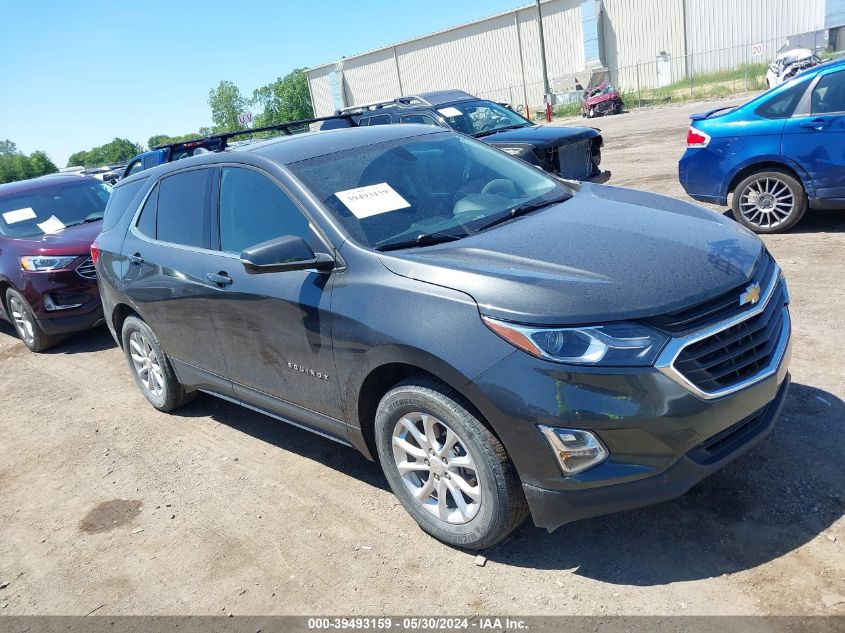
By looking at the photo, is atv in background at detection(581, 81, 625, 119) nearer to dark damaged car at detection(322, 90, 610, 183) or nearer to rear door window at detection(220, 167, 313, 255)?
dark damaged car at detection(322, 90, 610, 183)

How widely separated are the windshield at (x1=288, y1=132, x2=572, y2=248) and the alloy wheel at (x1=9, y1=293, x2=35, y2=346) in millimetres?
5348

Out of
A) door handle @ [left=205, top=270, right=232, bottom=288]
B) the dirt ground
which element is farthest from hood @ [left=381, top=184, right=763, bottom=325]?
door handle @ [left=205, top=270, right=232, bottom=288]

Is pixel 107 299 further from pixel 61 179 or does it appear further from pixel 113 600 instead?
pixel 61 179

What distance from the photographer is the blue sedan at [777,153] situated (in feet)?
22.3

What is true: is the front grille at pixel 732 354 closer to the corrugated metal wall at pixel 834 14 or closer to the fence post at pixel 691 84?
the fence post at pixel 691 84

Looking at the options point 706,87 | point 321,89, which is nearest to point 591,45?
point 706,87

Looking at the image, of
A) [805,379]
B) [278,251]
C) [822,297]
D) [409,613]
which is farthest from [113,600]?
[822,297]

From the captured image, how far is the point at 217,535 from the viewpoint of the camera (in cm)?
376

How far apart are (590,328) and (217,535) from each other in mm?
2302

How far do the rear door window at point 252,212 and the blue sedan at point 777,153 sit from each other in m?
5.34

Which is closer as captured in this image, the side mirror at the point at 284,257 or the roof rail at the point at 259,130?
the side mirror at the point at 284,257

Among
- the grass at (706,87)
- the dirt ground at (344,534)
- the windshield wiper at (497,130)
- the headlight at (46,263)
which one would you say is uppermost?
the windshield wiper at (497,130)

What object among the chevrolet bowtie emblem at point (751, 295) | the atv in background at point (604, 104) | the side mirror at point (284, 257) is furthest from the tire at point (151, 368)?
the atv in background at point (604, 104)

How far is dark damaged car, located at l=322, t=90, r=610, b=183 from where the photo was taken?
334 inches
